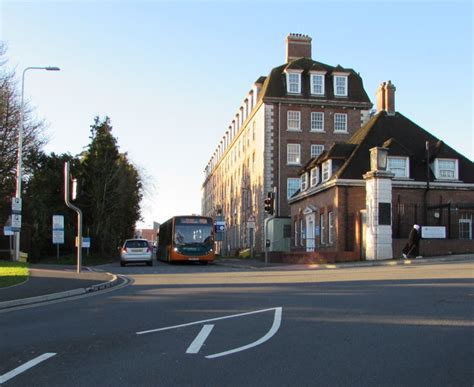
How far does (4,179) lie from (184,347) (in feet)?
101

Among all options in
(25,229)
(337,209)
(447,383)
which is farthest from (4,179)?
(447,383)

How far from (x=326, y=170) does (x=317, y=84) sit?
16.5 metres

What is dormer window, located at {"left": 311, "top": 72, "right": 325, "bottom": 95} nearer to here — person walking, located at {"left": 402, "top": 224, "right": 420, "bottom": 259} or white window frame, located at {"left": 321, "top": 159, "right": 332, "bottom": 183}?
white window frame, located at {"left": 321, "top": 159, "right": 332, "bottom": 183}

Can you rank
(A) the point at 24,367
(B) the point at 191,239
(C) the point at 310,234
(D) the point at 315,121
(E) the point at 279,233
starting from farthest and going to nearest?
(D) the point at 315,121
(E) the point at 279,233
(C) the point at 310,234
(B) the point at 191,239
(A) the point at 24,367

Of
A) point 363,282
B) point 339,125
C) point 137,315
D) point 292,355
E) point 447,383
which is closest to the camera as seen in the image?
point 447,383

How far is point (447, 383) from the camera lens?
237 inches

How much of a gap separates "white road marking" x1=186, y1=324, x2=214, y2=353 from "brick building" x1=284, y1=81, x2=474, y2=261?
2234 cm

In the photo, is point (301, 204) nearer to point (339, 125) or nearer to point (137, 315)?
point (339, 125)

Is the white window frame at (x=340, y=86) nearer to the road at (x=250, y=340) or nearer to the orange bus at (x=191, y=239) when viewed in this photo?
the orange bus at (x=191, y=239)

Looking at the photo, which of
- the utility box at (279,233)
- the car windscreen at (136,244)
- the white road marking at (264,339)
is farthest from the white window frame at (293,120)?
the white road marking at (264,339)

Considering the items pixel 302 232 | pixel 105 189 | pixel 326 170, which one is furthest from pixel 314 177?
pixel 105 189

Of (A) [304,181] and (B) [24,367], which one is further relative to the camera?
(A) [304,181]

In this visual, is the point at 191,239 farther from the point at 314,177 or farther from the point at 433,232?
A: the point at 433,232

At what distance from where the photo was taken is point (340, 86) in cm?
5181
